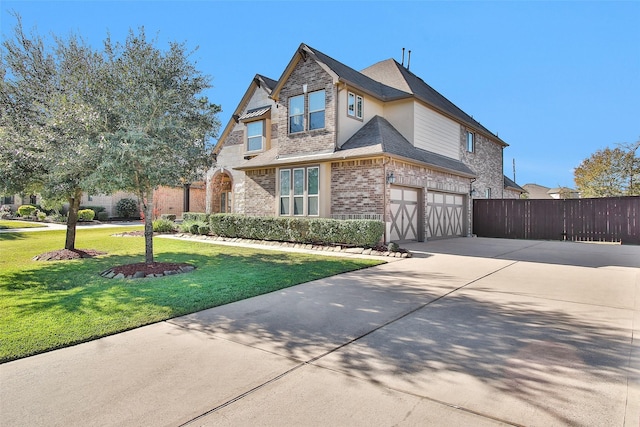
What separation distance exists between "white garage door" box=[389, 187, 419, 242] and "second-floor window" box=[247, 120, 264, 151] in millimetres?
8904

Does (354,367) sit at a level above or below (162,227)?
below

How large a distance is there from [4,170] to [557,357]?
38.5 feet

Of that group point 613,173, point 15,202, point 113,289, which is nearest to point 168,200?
point 15,202

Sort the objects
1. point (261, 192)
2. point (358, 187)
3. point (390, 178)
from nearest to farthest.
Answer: point (390, 178), point (358, 187), point (261, 192)

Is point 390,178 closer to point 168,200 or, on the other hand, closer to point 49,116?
point 49,116

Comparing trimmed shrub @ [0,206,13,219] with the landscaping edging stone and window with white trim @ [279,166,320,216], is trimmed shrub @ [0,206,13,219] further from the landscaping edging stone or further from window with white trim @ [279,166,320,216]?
window with white trim @ [279,166,320,216]

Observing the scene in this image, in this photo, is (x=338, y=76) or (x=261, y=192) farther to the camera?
(x=261, y=192)

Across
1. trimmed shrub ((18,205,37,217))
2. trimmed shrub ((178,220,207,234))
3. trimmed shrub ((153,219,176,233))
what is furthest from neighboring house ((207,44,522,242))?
trimmed shrub ((18,205,37,217))

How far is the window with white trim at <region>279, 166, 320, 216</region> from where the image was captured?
47.4ft

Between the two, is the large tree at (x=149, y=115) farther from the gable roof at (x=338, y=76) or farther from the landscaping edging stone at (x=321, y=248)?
the gable roof at (x=338, y=76)

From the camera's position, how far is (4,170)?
8.41 metres

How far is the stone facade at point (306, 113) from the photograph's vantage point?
1414 cm

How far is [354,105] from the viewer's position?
589 inches

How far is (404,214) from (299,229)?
4.56 meters
